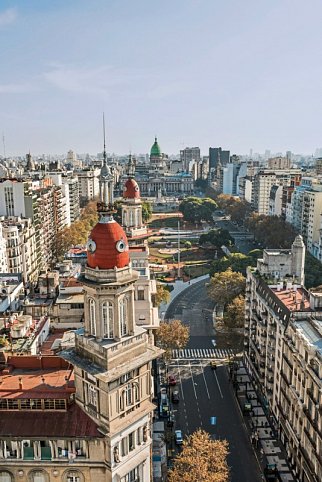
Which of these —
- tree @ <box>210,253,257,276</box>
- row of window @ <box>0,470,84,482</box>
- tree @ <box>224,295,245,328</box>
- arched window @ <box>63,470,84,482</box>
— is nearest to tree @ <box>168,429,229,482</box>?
arched window @ <box>63,470,84,482</box>

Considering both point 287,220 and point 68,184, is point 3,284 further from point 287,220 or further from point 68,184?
point 287,220

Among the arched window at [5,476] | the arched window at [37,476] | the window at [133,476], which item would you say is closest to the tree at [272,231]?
the window at [133,476]

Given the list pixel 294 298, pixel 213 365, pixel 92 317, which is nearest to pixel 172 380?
pixel 213 365

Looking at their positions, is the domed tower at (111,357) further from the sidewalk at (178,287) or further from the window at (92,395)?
the sidewalk at (178,287)

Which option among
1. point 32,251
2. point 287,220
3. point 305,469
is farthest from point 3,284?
point 287,220

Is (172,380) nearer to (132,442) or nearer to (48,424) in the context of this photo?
(132,442)

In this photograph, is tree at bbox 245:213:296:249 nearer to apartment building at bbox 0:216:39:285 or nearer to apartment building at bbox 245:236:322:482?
apartment building at bbox 245:236:322:482
